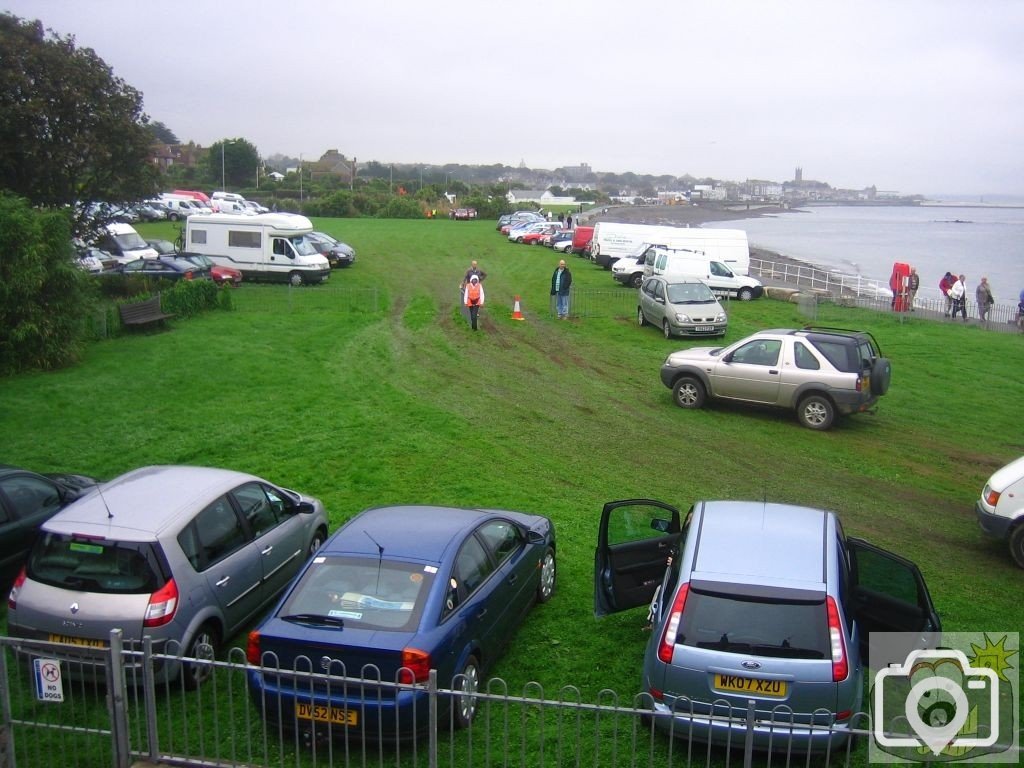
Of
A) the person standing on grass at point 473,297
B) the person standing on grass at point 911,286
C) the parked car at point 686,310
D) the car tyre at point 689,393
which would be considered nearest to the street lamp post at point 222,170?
the person standing on grass at point 473,297

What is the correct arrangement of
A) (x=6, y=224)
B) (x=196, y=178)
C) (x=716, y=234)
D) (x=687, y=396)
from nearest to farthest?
(x=687, y=396), (x=6, y=224), (x=716, y=234), (x=196, y=178)

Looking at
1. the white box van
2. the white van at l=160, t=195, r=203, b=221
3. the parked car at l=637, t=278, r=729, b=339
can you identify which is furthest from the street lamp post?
the parked car at l=637, t=278, r=729, b=339

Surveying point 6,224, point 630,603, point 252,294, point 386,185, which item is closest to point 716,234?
point 252,294

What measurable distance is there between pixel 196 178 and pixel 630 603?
107 meters

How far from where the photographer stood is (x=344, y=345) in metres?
22.9

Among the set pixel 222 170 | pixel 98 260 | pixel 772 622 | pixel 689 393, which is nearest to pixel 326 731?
pixel 772 622

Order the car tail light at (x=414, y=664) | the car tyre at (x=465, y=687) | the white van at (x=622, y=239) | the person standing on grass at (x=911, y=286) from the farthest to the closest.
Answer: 1. the white van at (x=622, y=239)
2. the person standing on grass at (x=911, y=286)
3. the car tyre at (x=465, y=687)
4. the car tail light at (x=414, y=664)

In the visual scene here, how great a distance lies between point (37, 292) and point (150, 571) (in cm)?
1406

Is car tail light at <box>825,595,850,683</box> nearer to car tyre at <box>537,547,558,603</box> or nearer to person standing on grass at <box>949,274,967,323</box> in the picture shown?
car tyre at <box>537,547,558,603</box>

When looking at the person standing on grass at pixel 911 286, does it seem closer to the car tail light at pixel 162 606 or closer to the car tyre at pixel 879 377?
the car tyre at pixel 879 377

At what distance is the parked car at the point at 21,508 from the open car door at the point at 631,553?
5.62 m

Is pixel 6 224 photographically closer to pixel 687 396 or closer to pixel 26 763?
pixel 687 396

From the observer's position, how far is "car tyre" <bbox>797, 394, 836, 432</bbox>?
1619 cm

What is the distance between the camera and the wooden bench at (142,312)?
23109 millimetres
